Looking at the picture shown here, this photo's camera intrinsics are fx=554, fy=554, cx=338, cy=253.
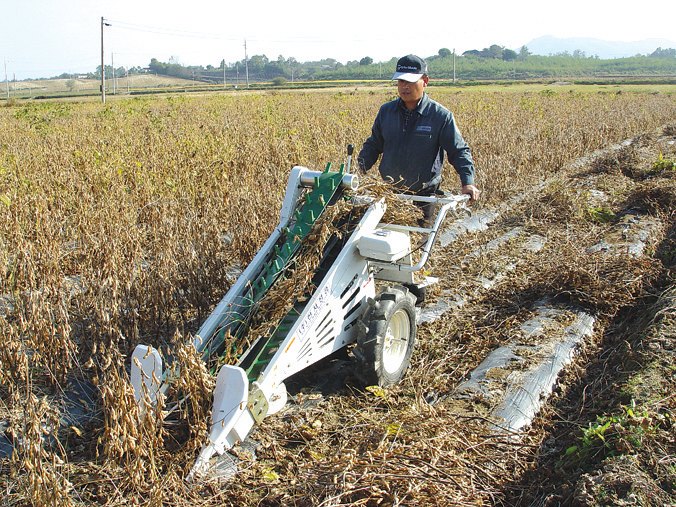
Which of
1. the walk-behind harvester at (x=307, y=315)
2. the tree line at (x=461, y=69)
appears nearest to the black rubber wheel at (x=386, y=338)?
the walk-behind harvester at (x=307, y=315)

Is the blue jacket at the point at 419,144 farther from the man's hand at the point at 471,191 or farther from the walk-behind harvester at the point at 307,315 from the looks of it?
the walk-behind harvester at the point at 307,315

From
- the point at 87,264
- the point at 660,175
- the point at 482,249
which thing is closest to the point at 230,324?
the point at 87,264

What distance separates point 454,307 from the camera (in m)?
4.72

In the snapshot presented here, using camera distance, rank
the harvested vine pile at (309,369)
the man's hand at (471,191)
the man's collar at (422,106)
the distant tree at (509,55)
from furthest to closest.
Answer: the distant tree at (509,55) < the man's collar at (422,106) < the man's hand at (471,191) < the harvested vine pile at (309,369)

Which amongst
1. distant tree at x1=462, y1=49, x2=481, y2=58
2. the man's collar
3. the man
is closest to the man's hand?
the man

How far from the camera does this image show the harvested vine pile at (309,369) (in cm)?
232

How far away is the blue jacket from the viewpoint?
13.7 ft

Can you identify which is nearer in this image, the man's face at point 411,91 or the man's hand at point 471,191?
the man's hand at point 471,191

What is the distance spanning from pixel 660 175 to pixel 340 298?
26.7 feet

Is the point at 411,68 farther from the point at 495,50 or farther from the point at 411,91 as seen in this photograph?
the point at 495,50

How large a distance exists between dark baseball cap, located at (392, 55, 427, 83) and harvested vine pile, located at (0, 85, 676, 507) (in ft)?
3.25

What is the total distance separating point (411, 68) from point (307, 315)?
2.17 meters

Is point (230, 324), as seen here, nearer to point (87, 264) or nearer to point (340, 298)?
point (340, 298)

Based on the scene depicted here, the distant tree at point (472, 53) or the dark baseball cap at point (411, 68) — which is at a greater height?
the distant tree at point (472, 53)
